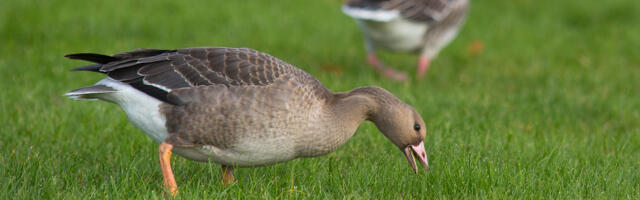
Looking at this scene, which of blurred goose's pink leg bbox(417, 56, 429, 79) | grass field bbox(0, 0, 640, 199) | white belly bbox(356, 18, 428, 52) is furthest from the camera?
blurred goose's pink leg bbox(417, 56, 429, 79)

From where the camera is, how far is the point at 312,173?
4.72m

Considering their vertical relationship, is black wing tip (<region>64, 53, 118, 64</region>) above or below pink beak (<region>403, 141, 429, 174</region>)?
above

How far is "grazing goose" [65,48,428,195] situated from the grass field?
24 cm

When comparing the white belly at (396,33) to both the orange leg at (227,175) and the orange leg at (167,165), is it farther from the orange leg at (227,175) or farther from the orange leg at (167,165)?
the orange leg at (167,165)

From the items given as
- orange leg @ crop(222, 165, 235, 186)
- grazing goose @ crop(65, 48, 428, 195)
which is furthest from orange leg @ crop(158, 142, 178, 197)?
orange leg @ crop(222, 165, 235, 186)

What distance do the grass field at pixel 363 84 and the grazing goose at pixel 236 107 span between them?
0.80ft

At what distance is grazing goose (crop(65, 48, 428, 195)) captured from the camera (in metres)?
4.05

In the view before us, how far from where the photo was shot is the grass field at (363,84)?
14.6 ft

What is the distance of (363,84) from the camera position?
7.92 metres

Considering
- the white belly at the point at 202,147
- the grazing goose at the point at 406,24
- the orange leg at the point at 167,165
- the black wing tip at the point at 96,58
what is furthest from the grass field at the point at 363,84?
the black wing tip at the point at 96,58

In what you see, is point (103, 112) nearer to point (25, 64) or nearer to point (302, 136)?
point (25, 64)

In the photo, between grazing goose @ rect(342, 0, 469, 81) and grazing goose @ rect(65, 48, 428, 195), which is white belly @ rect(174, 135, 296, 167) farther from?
grazing goose @ rect(342, 0, 469, 81)

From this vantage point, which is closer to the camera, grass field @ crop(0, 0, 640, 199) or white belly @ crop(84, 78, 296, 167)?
white belly @ crop(84, 78, 296, 167)

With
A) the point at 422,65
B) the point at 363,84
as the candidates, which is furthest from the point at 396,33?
the point at 363,84
